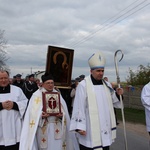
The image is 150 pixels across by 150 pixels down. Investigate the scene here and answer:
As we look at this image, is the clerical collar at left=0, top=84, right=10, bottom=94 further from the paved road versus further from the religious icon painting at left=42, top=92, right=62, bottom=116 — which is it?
the paved road

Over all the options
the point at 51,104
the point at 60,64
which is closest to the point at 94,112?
the point at 51,104

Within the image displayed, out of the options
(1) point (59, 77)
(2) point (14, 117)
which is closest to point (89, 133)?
(2) point (14, 117)

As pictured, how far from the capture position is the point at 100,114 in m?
5.07

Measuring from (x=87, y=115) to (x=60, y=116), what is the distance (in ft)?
1.87

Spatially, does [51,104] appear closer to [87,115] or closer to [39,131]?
[39,131]

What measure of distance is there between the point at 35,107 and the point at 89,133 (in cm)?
105

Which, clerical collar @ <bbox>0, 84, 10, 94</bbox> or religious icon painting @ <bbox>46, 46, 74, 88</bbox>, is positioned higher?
religious icon painting @ <bbox>46, 46, 74, 88</bbox>

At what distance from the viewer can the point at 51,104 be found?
17.6ft

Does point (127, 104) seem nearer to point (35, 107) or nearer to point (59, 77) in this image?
point (59, 77)

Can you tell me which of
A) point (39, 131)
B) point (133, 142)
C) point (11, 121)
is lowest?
point (133, 142)

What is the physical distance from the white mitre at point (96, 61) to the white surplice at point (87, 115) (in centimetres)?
33

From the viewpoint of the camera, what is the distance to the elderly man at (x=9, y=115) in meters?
5.32

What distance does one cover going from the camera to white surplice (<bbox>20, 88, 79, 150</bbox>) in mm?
5191

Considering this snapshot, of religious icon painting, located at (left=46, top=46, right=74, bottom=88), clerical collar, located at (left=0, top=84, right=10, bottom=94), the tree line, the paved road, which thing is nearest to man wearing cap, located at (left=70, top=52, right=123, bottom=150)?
clerical collar, located at (left=0, top=84, right=10, bottom=94)
